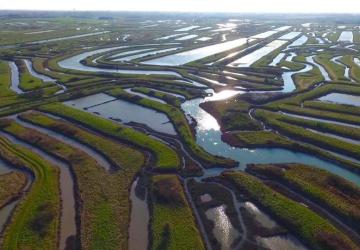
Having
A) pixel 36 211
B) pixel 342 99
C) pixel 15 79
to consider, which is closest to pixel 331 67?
pixel 342 99

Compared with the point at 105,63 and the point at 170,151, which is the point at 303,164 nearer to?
the point at 170,151

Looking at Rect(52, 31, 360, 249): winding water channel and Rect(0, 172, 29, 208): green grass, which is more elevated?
Rect(0, 172, 29, 208): green grass

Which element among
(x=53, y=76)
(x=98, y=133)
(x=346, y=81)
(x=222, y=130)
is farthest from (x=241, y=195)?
(x=53, y=76)

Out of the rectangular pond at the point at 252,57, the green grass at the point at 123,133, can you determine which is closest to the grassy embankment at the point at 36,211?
the green grass at the point at 123,133

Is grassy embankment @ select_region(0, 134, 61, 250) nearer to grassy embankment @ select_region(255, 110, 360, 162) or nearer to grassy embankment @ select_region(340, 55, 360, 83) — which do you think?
grassy embankment @ select_region(255, 110, 360, 162)

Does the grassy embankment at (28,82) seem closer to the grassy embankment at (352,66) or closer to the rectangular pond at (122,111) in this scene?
the rectangular pond at (122,111)

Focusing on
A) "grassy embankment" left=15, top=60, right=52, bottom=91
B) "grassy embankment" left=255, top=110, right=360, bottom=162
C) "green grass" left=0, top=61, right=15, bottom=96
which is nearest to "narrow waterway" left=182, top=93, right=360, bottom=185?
"grassy embankment" left=255, top=110, right=360, bottom=162

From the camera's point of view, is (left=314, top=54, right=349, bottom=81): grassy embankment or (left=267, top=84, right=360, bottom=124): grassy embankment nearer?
(left=267, top=84, right=360, bottom=124): grassy embankment

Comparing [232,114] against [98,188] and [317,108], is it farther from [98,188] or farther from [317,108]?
[98,188]
